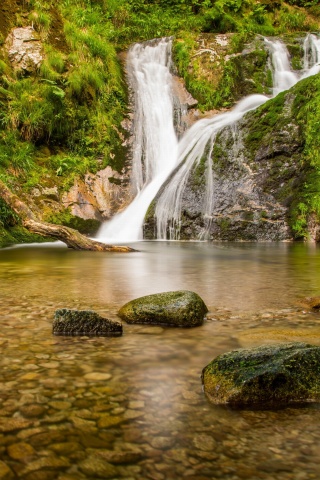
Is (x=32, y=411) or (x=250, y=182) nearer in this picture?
(x=32, y=411)

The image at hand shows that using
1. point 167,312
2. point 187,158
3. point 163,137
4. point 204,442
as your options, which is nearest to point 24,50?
point 163,137

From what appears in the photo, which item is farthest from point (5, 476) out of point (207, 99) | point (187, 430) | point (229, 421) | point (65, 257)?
point (207, 99)

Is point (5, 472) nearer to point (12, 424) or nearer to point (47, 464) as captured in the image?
point (47, 464)

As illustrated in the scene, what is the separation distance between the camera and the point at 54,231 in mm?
8867

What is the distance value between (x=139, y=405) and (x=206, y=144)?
1299cm

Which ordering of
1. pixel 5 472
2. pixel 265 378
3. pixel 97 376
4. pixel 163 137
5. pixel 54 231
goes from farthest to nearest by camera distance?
1. pixel 163 137
2. pixel 54 231
3. pixel 97 376
4. pixel 265 378
5. pixel 5 472

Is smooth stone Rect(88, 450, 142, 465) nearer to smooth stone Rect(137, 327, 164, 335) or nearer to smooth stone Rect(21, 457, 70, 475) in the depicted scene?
smooth stone Rect(21, 457, 70, 475)

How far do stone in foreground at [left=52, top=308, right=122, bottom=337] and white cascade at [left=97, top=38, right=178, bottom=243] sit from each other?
938 centimetres

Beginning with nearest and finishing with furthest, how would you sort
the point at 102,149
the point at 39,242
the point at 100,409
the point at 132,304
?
1. the point at 100,409
2. the point at 132,304
3. the point at 39,242
4. the point at 102,149

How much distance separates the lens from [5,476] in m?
1.32

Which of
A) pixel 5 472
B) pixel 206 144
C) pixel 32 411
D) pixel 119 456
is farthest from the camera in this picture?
pixel 206 144

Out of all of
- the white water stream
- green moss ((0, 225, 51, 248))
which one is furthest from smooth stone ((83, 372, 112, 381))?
the white water stream

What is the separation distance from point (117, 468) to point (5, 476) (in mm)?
341

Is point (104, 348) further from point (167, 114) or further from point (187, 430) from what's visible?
point (167, 114)
